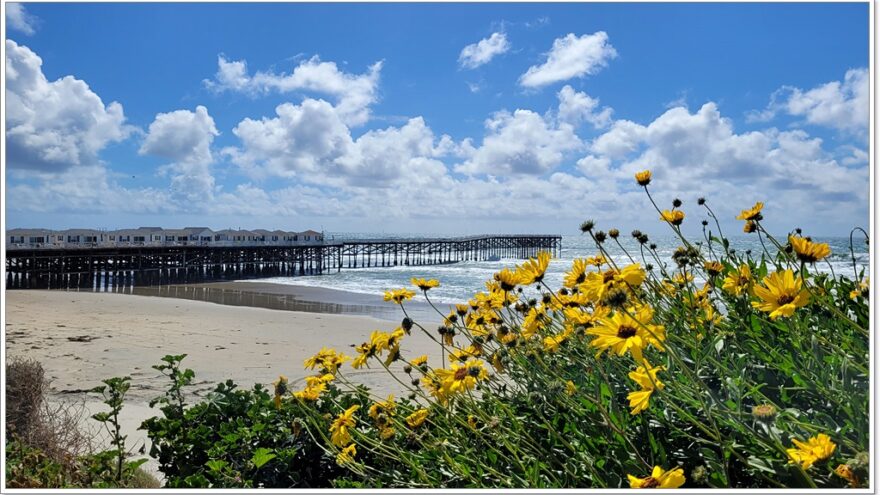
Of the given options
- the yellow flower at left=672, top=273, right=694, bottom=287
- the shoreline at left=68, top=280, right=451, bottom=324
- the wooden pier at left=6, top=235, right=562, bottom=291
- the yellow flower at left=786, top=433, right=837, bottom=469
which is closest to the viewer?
the yellow flower at left=786, top=433, right=837, bottom=469

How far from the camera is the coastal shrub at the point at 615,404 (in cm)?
142

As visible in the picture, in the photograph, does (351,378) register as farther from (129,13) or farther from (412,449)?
(129,13)

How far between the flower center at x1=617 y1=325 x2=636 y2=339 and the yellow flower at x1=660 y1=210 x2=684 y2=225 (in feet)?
3.77

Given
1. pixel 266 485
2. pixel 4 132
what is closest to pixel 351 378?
pixel 266 485

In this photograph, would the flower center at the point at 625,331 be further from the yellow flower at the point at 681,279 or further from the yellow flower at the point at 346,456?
the yellow flower at the point at 681,279

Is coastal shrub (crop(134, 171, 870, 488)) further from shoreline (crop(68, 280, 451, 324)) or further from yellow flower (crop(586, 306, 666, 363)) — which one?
shoreline (crop(68, 280, 451, 324))

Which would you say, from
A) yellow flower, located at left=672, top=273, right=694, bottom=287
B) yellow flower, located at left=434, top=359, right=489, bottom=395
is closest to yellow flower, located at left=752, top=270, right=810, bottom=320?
yellow flower, located at left=434, top=359, right=489, bottom=395

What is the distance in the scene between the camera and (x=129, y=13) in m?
2.16

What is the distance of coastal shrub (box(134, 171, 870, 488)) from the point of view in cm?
142

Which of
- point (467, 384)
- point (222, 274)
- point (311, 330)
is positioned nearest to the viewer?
point (467, 384)

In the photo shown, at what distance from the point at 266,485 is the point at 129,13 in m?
1.91

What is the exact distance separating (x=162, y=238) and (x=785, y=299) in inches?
1815

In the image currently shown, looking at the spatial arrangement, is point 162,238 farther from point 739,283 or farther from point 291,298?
point 739,283

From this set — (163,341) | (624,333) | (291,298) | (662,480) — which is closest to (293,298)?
(291,298)
